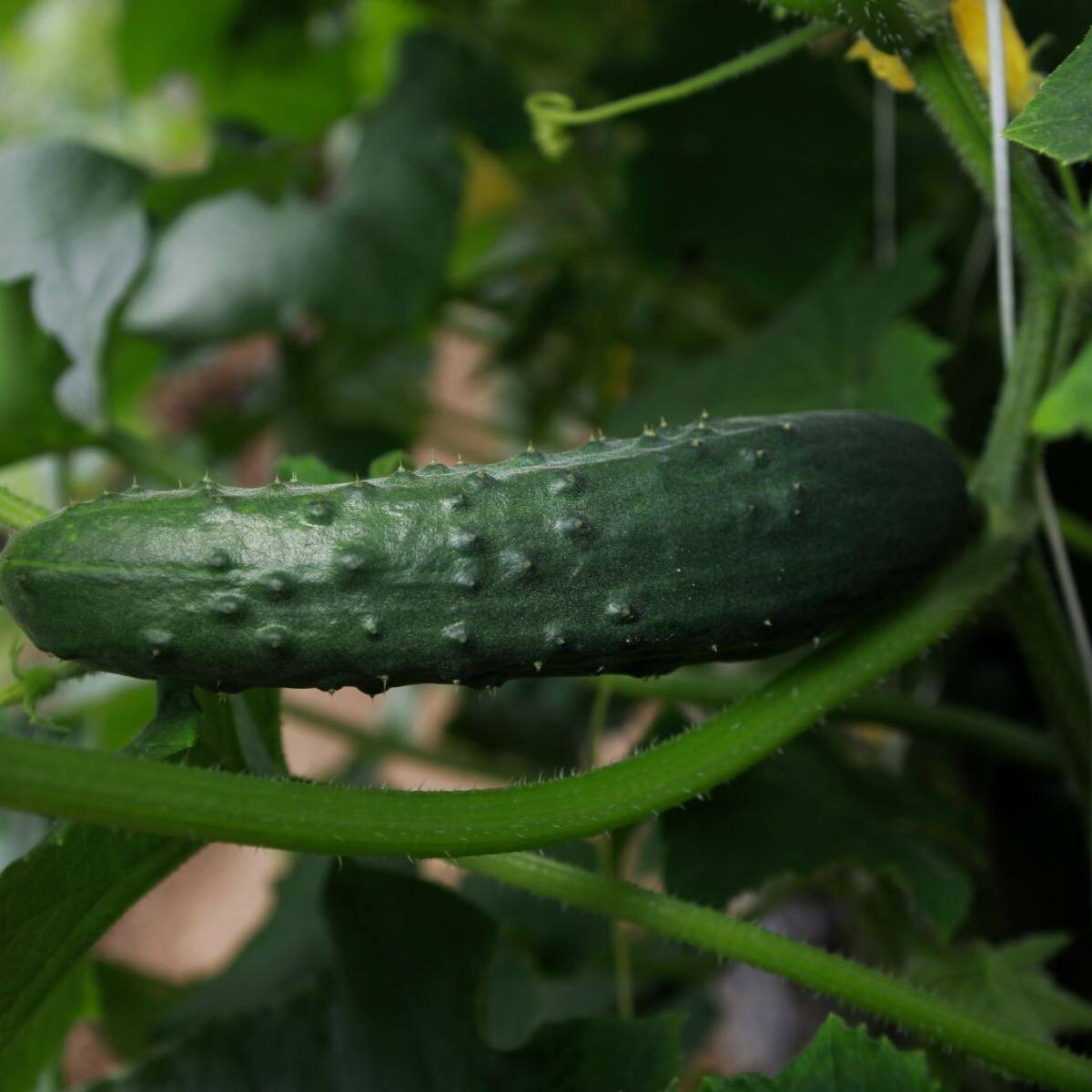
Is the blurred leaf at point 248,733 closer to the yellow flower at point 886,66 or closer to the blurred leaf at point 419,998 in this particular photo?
the blurred leaf at point 419,998

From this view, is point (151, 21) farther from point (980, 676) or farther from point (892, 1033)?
point (892, 1033)

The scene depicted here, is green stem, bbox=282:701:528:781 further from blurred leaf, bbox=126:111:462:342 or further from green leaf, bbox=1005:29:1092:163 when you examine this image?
green leaf, bbox=1005:29:1092:163

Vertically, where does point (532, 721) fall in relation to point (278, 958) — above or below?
below

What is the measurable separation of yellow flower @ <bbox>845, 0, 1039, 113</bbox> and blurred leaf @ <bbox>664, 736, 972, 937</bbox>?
66cm

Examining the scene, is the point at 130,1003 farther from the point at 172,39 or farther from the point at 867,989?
the point at 172,39

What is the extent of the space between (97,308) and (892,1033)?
1.26m

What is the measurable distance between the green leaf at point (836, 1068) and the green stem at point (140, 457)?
3.45ft

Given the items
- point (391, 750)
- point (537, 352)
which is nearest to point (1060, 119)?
point (537, 352)

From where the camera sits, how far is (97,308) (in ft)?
4.47

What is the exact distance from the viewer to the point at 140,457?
1565 millimetres

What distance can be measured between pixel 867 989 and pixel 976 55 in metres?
0.74

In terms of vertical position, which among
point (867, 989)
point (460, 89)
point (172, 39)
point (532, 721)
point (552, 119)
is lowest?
point (532, 721)

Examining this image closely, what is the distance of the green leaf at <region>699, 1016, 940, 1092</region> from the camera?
758 millimetres

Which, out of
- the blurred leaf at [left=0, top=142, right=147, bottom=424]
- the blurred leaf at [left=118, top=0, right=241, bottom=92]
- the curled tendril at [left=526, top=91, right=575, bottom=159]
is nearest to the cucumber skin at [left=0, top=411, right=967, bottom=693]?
the curled tendril at [left=526, top=91, right=575, bottom=159]
